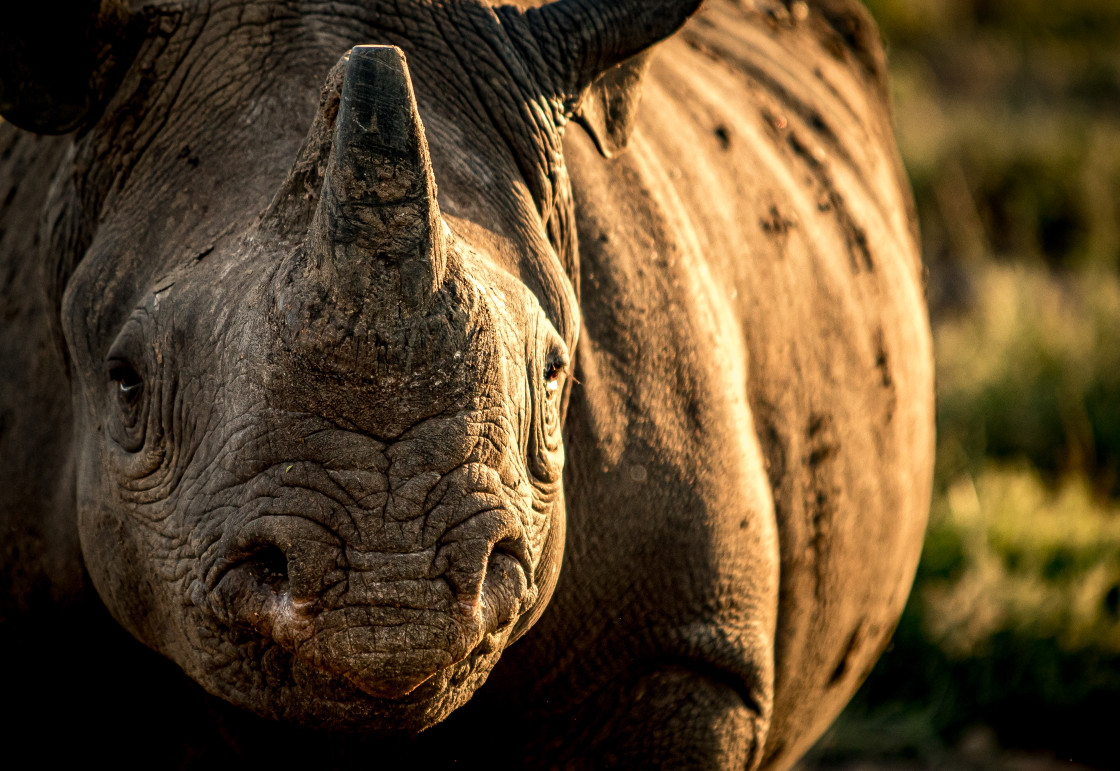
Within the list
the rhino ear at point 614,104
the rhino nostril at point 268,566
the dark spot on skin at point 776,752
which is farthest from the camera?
the dark spot on skin at point 776,752

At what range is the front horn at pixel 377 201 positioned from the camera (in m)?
1.73

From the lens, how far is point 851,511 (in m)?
3.69

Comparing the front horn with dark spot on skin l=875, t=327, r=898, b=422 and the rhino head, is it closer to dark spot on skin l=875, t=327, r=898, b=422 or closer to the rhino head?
the rhino head

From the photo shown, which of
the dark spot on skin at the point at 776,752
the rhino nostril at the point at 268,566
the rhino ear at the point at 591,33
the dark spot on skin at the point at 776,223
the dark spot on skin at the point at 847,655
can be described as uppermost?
the rhino ear at the point at 591,33

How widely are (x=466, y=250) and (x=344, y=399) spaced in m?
0.41

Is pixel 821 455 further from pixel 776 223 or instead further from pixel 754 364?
pixel 776 223

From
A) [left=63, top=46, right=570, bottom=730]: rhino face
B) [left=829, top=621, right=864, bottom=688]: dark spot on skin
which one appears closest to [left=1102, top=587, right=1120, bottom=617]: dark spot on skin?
[left=829, top=621, right=864, bottom=688]: dark spot on skin

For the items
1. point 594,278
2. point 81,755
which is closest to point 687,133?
point 594,278

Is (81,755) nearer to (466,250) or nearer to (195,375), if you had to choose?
(195,375)

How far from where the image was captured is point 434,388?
1813 mm

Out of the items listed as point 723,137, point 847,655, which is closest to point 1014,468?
point 847,655

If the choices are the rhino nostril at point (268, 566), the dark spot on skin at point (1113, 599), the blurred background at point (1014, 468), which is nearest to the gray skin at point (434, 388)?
the rhino nostril at point (268, 566)

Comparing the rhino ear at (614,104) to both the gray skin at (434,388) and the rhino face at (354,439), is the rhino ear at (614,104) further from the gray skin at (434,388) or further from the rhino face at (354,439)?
the rhino face at (354,439)

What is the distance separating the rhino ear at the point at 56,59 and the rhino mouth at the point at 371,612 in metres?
1.05
